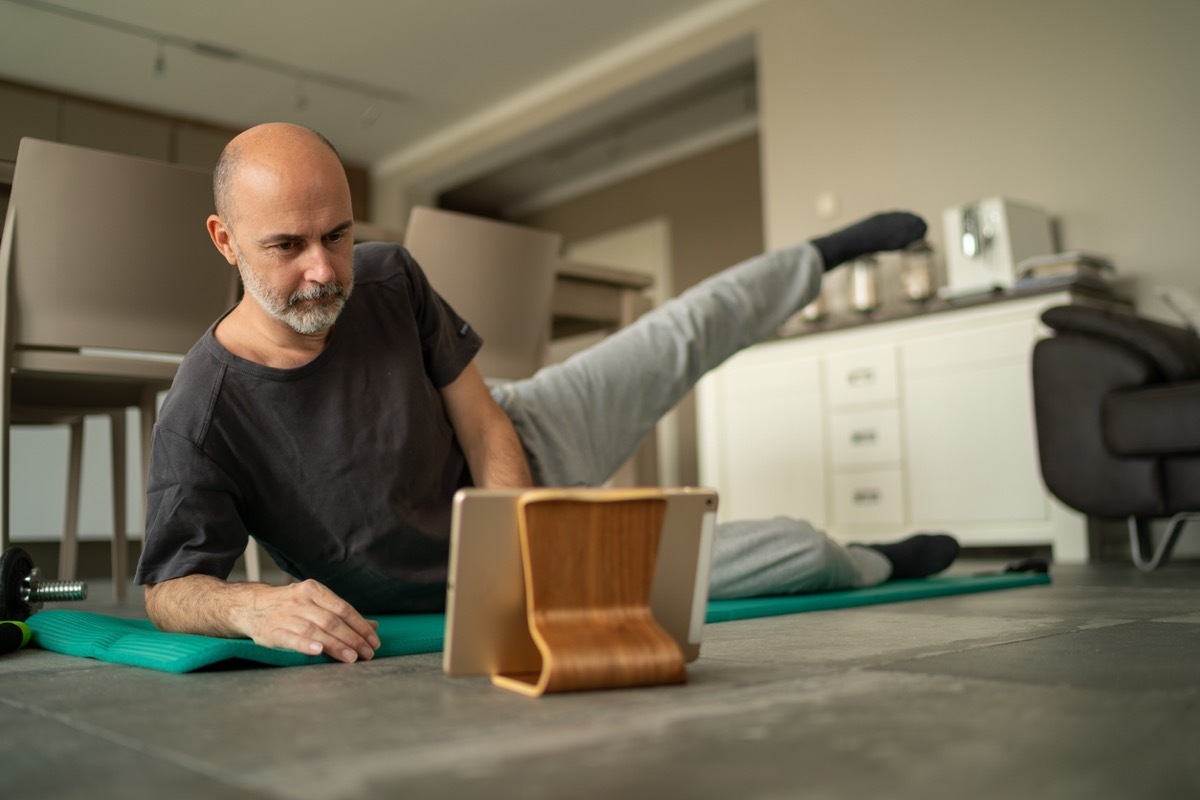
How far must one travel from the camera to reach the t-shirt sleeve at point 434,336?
1.62 m

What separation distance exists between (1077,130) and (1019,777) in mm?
3828

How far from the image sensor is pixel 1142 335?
107 inches

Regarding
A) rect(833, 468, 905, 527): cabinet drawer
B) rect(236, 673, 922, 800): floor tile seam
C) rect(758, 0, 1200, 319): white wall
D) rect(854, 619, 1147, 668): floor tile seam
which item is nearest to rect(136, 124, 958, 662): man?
rect(236, 673, 922, 800): floor tile seam

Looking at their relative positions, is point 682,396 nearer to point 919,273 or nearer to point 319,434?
point 319,434

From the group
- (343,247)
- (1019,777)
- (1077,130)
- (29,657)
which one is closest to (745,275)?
(343,247)

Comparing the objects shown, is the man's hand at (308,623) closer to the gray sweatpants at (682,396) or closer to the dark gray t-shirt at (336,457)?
the dark gray t-shirt at (336,457)

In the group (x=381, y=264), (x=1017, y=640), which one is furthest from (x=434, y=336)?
(x=1017, y=640)

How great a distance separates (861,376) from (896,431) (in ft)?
0.81

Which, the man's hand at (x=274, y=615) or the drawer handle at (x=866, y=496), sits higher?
the drawer handle at (x=866, y=496)

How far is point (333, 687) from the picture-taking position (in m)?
1.03

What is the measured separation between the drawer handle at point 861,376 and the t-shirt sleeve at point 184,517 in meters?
2.85

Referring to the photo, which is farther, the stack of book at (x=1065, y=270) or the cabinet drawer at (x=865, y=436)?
the cabinet drawer at (x=865, y=436)

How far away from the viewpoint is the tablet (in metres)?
0.90

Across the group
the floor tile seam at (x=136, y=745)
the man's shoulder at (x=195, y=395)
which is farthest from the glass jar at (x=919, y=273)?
the floor tile seam at (x=136, y=745)
